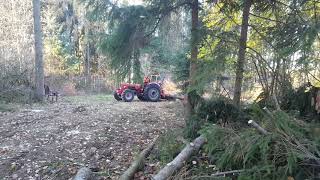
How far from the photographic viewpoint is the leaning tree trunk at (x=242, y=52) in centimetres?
607

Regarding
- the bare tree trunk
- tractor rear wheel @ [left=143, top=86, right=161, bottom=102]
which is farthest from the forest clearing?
the bare tree trunk

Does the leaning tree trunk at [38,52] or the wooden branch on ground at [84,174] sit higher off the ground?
the leaning tree trunk at [38,52]

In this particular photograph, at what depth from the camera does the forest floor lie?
5.07 metres

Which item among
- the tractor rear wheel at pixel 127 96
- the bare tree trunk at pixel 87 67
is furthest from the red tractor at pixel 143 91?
the bare tree trunk at pixel 87 67

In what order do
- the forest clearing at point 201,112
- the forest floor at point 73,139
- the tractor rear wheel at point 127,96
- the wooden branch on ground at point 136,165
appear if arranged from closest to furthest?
the forest clearing at point 201,112, the wooden branch on ground at point 136,165, the forest floor at point 73,139, the tractor rear wheel at point 127,96

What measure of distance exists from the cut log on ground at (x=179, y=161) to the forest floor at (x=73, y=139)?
1054mm

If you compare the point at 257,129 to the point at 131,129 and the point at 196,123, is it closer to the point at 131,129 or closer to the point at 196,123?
the point at 196,123

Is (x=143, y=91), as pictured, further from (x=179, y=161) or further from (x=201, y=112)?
(x=179, y=161)

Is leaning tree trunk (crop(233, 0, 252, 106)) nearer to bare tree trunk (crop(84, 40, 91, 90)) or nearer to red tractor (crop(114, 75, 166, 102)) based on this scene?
red tractor (crop(114, 75, 166, 102))

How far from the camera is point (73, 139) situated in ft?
20.7

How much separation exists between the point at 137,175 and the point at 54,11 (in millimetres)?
18161

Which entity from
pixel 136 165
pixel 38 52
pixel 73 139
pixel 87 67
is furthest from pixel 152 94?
pixel 87 67

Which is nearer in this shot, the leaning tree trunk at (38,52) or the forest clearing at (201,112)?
the forest clearing at (201,112)

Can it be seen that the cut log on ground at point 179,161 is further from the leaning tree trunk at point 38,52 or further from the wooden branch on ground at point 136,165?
the leaning tree trunk at point 38,52
